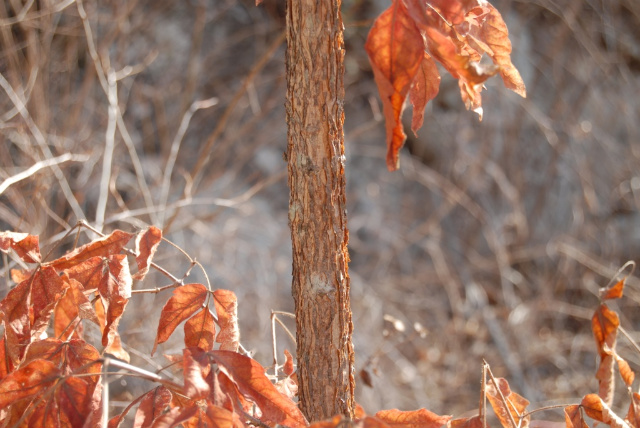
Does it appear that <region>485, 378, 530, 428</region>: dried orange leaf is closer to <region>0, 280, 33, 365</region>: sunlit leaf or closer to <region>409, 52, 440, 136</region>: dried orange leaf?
<region>409, 52, 440, 136</region>: dried orange leaf

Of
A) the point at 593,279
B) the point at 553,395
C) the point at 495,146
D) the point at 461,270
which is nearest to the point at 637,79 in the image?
the point at 495,146

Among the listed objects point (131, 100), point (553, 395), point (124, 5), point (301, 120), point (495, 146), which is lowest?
point (553, 395)

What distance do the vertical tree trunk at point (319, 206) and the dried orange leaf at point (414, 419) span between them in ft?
0.28

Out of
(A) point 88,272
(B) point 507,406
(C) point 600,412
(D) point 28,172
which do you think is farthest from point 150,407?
(D) point 28,172

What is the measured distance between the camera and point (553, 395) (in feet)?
9.83

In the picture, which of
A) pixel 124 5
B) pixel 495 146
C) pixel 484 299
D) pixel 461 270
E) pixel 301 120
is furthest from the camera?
pixel 495 146

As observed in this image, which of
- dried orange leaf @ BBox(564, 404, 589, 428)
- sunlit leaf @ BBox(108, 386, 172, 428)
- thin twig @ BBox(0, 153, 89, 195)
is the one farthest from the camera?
thin twig @ BBox(0, 153, 89, 195)

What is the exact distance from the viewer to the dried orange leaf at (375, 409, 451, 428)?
26.7 inches

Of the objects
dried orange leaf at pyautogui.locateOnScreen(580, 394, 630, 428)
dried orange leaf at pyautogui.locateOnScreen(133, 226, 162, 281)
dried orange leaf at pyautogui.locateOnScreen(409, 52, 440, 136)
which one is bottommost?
dried orange leaf at pyautogui.locateOnScreen(580, 394, 630, 428)

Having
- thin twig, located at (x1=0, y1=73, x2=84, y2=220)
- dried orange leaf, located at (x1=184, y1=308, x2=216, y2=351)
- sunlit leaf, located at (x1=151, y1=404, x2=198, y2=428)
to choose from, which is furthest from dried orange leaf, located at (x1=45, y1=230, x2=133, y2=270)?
thin twig, located at (x1=0, y1=73, x2=84, y2=220)

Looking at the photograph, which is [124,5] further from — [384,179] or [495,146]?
[495,146]

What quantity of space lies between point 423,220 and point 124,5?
2.16m

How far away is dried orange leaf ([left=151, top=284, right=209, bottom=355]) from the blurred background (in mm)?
2032

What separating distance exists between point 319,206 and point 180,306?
200mm
